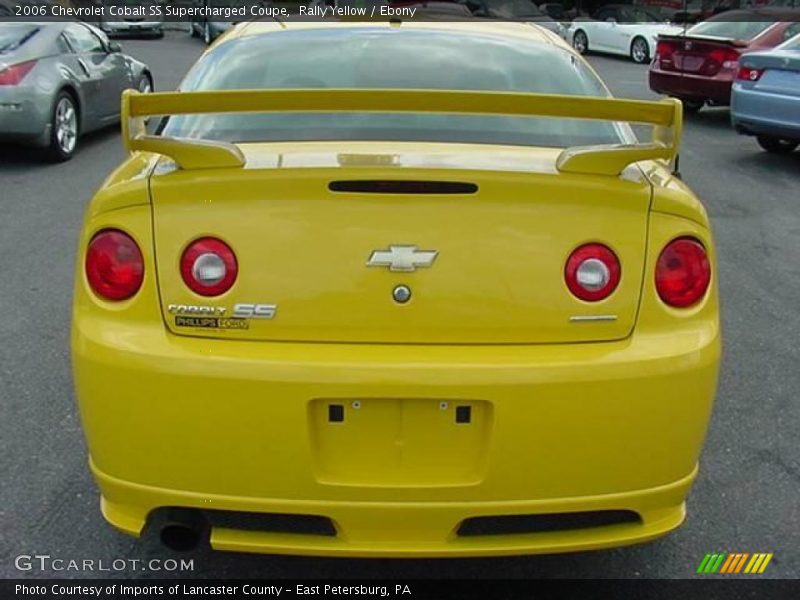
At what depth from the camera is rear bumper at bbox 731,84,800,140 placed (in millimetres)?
8987

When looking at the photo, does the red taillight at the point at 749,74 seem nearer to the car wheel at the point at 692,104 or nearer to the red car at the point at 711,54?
the red car at the point at 711,54

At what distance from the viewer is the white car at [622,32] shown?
2105 centimetres

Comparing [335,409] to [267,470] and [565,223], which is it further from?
[565,223]

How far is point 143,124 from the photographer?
2.63 metres

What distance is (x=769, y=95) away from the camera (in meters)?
9.22

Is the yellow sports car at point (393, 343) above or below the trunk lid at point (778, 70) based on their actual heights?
above

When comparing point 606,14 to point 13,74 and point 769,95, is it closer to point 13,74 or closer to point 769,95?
point 769,95

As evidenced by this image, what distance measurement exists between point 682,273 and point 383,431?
2.95 feet

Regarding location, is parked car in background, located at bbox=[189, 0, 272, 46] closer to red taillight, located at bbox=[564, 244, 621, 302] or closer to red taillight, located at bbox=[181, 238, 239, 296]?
red taillight, located at bbox=[181, 238, 239, 296]

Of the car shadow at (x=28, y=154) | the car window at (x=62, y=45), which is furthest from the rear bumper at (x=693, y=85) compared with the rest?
the car window at (x=62, y=45)

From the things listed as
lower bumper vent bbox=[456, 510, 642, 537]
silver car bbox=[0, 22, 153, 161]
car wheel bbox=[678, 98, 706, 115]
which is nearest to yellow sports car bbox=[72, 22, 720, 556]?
lower bumper vent bbox=[456, 510, 642, 537]

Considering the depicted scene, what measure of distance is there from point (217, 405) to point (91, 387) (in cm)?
37

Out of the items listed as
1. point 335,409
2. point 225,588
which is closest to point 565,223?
point 335,409

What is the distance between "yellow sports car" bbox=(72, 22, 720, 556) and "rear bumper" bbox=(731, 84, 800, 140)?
7.37 meters
